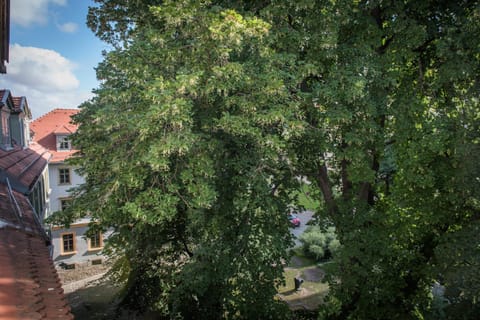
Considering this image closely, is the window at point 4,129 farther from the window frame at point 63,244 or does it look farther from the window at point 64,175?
the window frame at point 63,244

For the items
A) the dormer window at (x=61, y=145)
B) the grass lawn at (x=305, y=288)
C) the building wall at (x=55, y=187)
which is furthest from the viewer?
the dormer window at (x=61, y=145)

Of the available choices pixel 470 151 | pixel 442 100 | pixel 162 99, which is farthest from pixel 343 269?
pixel 162 99

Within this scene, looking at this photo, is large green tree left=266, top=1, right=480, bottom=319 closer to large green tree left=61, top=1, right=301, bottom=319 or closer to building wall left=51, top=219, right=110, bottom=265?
large green tree left=61, top=1, right=301, bottom=319

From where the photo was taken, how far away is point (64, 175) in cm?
2044

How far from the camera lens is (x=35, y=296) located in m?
3.07

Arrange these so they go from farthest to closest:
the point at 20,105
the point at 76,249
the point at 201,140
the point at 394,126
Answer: the point at 76,249 → the point at 20,105 → the point at 394,126 → the point at 201,140

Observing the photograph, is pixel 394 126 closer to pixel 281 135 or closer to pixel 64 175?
pixel 281 135

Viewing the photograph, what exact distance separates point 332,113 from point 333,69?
3.19ft

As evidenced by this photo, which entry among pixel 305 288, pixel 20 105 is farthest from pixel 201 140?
pixel 305 288

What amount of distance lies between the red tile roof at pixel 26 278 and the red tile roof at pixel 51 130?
55.1ft

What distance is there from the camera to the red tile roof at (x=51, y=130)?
793 inches

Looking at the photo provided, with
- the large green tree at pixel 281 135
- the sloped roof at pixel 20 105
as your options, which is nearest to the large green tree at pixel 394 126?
the large green tree at pixel 281 135

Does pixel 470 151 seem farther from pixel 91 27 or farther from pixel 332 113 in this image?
pixel 91 27

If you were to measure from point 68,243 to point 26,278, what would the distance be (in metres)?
19.7
